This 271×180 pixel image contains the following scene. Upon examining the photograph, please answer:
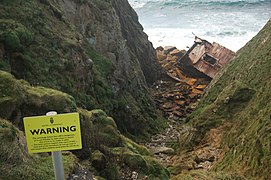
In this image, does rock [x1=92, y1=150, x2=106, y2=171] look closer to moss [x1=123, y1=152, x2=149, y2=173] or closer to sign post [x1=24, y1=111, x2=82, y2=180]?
moss [x1=123, y1=152, x2=149, y2=173]

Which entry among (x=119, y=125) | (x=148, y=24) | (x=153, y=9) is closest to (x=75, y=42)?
(x=119, y=125)

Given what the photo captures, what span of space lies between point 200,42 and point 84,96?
19.7 m

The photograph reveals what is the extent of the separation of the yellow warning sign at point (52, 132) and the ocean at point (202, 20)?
38270 millimetres

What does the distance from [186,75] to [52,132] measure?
1110 inches

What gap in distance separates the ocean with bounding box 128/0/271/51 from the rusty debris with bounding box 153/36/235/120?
9214mm

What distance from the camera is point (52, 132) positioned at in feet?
16.1

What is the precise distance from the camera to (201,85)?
1177 inches

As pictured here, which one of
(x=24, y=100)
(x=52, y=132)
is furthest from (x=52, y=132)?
(x=24, y=100)

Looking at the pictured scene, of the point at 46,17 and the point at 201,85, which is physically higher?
the point at 46,17

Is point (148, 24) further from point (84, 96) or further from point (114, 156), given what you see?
point (114, 156)

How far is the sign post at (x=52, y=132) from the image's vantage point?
16.0 feet

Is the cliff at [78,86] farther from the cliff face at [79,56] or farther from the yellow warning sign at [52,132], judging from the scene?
the yellow warning sign at [52,132]

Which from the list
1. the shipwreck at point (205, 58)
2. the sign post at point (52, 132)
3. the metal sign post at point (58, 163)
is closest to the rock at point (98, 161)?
the metal sign post at point (58, 163)

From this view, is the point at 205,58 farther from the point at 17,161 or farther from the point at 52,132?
the point at 52,132
